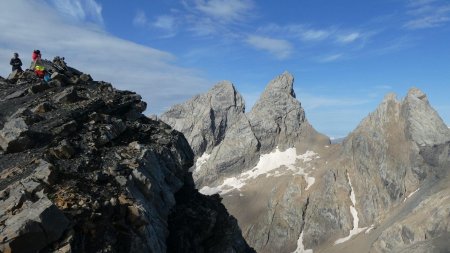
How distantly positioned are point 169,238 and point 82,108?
1225cm

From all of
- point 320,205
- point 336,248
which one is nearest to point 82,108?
point 336,248

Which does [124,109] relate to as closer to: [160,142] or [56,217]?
[160,142]

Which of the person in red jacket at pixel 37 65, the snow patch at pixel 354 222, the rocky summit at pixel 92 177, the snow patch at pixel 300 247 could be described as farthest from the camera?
the snow patch at pixel 300 247

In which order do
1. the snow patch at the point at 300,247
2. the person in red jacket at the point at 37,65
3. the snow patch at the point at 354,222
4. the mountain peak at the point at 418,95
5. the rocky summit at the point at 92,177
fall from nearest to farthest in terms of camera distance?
the rocky summit at the point at 92,177 < the person in red jacket at the point at 37,65 < the snow patch at the point at 354,222 < the snow patch at the point at 300,247 < the mountain peak at the point at 418,95

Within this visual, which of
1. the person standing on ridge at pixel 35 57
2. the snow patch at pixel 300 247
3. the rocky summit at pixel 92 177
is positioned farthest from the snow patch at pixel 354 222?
the person standing on ridge at pixel 35 57

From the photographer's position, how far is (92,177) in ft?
85.1

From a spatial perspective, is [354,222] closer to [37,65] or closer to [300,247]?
[300,247]

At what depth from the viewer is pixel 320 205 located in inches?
7426

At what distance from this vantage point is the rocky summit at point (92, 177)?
20875mm

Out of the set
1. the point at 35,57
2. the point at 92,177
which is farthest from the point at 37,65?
the point at 92,177

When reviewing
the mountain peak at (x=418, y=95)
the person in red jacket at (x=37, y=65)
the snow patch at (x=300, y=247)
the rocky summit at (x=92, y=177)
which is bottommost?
the snow patch at (x=300, y=247)

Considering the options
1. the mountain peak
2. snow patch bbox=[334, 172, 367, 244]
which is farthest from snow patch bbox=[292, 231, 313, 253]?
the mountain peak

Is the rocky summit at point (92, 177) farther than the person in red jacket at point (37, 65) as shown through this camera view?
No

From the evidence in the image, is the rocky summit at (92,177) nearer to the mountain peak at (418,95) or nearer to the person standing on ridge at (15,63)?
the person standing on ridge at (15,63)
